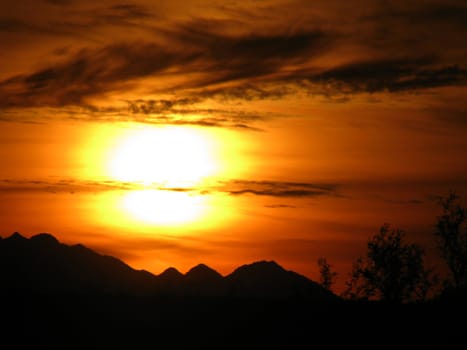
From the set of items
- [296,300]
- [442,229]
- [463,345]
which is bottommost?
[463,345]

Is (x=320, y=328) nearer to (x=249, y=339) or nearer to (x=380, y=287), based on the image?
(x=249, y=339)

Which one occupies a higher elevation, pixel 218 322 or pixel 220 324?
pixel 218 322

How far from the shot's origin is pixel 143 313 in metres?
62.7

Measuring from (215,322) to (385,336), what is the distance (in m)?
12.7

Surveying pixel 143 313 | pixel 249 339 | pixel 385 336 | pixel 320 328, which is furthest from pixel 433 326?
pixel 143 313

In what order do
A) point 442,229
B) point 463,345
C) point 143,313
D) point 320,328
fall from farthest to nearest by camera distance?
point 442,229 < point 143,313 < point 320,328 < point 463,345

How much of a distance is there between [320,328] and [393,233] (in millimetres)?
31315

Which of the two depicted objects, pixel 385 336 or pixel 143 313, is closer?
pixel 385 336

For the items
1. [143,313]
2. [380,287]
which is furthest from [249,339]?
[380,287]

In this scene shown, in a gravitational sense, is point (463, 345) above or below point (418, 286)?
below

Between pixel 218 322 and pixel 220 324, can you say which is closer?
pixel 220 324

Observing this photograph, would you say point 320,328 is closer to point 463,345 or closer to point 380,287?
point 463,345

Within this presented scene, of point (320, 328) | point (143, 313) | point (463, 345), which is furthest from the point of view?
point (143, 313)

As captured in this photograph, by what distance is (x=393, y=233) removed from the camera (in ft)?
285
